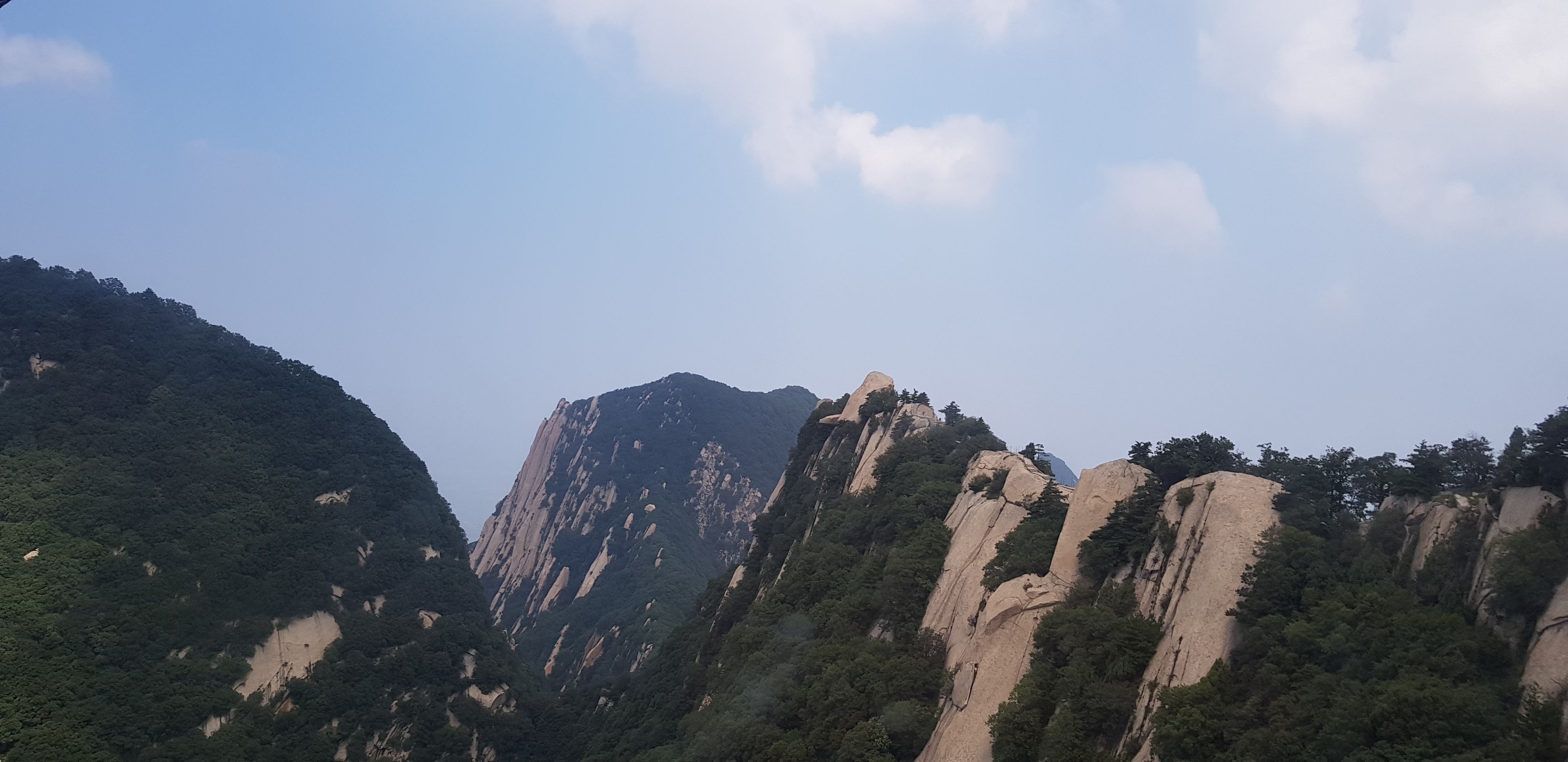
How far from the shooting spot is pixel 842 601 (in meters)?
38.8

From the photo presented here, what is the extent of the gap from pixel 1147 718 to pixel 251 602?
173 ft

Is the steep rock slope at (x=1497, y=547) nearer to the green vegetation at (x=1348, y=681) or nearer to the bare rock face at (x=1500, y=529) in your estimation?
the bare rock face at (x=1500, y=529)

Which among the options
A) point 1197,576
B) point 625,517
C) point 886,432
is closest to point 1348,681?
point 1197,576

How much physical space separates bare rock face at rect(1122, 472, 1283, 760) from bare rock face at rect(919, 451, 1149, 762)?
116 inches

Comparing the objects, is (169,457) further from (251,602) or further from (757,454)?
(757,454)

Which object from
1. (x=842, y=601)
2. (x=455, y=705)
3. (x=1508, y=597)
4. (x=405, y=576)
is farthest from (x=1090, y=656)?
(x=405, y=576)

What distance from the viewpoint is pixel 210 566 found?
53.3 m

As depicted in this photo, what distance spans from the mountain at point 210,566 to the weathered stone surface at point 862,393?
98.1ft

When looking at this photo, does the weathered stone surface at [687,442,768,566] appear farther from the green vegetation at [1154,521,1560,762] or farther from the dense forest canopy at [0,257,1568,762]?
the green vegetation at [1154,521,1560,762]

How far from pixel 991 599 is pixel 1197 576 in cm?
750

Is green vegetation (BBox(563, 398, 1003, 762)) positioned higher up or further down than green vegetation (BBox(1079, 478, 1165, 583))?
further down

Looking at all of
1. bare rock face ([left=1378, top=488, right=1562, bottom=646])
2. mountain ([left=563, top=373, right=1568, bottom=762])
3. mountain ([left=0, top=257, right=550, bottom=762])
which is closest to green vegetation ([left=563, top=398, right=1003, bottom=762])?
mountain ([left=563, top=373, right=1568, bottom=762])

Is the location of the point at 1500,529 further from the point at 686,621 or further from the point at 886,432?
the point at 686,621

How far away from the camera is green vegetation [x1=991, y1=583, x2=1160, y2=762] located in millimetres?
24688
